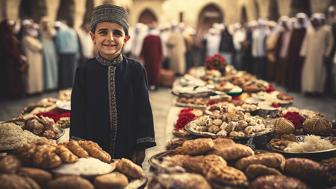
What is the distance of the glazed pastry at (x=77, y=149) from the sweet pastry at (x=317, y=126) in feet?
6.20

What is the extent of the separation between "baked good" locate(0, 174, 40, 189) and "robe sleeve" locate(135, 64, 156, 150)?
966 millimetres

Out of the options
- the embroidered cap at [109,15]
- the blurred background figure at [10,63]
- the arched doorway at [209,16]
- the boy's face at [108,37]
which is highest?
the arched doorway at [209,16]

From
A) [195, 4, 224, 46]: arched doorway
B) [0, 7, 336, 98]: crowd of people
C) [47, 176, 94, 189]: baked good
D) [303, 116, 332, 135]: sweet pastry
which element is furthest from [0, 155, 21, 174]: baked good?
[195, 4, 224, 46]: arched doorway

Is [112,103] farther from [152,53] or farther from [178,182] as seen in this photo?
[152,53]

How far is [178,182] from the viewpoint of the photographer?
164cm

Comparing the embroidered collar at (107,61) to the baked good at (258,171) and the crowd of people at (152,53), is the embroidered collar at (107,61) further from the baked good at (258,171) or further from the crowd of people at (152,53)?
the crowd of people at (152,53)

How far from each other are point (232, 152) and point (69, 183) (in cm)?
82

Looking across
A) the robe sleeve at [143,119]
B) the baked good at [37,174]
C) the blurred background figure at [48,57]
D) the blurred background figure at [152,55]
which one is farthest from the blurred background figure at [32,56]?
the baked good at [37,174]

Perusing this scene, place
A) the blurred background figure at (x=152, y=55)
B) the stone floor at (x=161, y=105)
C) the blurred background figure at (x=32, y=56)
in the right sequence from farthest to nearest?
1. the blurred background figure at (x=152, y=55)
2. the blurred background figure at (x=32, y=56)
3. the stone floor at (x=161, y=105)

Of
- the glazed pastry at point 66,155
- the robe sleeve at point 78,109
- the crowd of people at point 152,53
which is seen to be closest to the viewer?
the glazed pastry at point 66,155

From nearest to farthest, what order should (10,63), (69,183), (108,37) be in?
(69,183) < (108,37) < (10,63)

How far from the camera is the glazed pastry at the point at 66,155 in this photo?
190cm

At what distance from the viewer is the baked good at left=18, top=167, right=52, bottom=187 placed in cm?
177

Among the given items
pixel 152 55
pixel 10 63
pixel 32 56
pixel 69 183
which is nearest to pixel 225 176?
pixel 69 183
